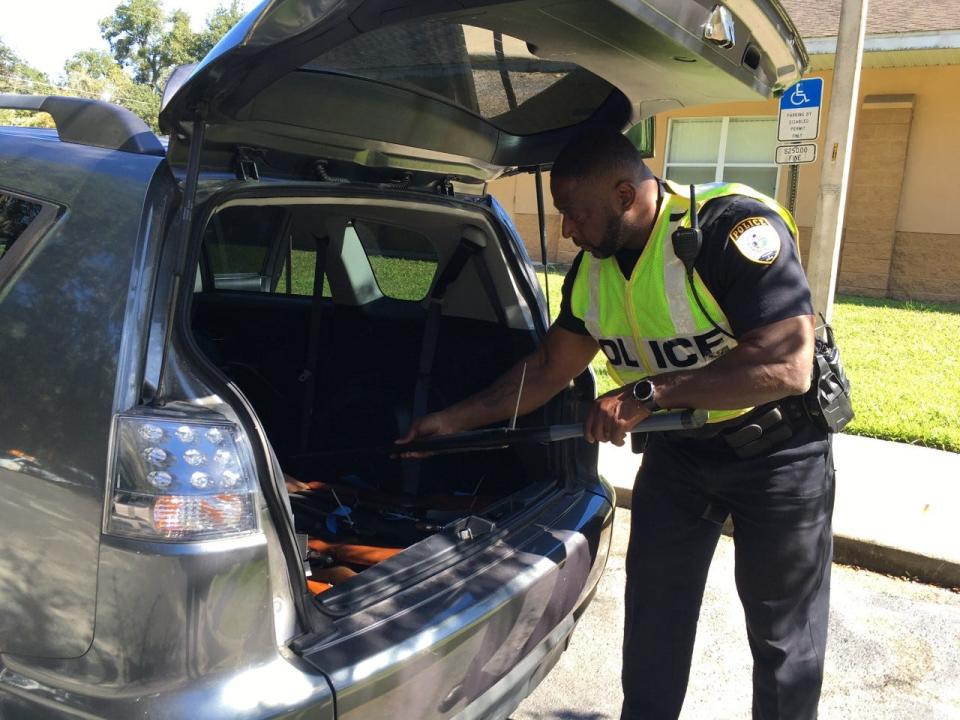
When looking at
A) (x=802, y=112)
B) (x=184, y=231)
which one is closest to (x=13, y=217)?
(x=184, y=231)

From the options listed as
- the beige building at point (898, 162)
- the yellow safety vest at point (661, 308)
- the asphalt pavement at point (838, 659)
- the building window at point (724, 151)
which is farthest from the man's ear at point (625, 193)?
the building window at point (724, 151)

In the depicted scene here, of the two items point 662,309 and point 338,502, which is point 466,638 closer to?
point 662,309

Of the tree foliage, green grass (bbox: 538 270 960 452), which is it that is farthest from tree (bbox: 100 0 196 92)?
green grass (bbox: 538 270 960 452)

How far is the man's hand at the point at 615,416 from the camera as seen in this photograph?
2170 mm

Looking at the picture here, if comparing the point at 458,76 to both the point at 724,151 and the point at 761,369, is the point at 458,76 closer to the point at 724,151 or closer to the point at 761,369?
the point at 761,369

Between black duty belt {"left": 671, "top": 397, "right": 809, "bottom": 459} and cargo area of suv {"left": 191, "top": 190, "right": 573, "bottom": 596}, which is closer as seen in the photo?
black duty belt {"left": 671, "top": 397, "right": 809, "bottom": 459}

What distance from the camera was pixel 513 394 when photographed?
273cm

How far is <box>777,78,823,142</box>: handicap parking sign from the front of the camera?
505cm

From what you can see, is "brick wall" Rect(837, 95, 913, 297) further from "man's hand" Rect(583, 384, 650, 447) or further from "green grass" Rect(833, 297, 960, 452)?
"man's hand" Rect(583, 384, 650, 447)

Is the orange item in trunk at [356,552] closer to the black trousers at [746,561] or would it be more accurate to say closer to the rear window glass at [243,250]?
the black trousers at [746,561]

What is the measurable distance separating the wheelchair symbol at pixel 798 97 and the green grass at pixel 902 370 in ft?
7.01

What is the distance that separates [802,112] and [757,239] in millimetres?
3458

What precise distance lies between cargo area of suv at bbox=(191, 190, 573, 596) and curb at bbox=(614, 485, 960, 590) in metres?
1.11

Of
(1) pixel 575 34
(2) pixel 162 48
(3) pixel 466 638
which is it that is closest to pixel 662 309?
(1) pixel 575 34
